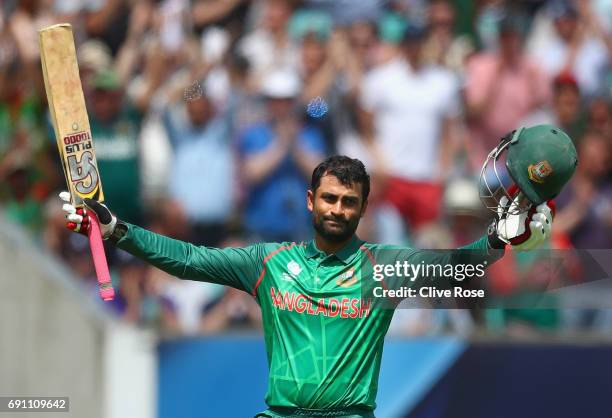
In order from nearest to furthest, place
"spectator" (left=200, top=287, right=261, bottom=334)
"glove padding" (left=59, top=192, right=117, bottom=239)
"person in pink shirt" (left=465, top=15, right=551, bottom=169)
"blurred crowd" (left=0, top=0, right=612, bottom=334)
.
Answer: "glove padding" (left=59, top=192, right=117, bottom=239) < "spectator" (left=200, top=287, right=261, bottom=334) < "blurred crowd" (left=0, top=0, right=612, bottom=334) < "person in pink shirt" (left=465, top=15, right=551, bottom=169)

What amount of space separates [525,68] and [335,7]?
164 centimetres

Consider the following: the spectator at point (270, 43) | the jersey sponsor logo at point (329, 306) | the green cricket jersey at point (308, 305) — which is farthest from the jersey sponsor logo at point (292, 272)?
the spectator at point (270, 43)

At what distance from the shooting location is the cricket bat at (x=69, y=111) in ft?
20.4

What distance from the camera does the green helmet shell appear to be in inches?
227

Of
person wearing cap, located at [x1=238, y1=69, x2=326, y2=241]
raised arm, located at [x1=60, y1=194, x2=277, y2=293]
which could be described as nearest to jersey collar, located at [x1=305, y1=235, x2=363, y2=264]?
raised arm, located at [x1=60, y1=194, x2=277, y2=293]

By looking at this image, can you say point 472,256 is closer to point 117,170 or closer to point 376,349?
point 376,349

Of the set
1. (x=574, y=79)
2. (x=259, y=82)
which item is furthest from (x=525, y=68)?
(x=259, y=82)

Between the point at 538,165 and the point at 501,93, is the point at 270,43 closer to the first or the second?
the point at 501,93

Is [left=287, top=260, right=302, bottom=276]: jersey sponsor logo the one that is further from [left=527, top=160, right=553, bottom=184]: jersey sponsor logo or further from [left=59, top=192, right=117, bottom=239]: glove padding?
[left=527, top=160, right=553, bottom=184]: jersey sponsor logo

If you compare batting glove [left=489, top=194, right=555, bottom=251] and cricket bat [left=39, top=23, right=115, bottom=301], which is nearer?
batting glove [left=489, top=194, right=555, bottom=251]

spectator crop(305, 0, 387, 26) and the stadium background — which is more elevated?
spectator crop(305, 0, 387, 26)

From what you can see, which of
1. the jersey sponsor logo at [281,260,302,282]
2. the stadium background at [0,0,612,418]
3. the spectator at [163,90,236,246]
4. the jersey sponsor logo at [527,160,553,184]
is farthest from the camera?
the spectator at [163,90,236,246]

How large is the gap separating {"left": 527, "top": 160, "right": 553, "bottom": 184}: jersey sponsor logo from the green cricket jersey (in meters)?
0.44

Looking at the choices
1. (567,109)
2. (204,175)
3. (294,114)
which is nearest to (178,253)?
(204,175)
